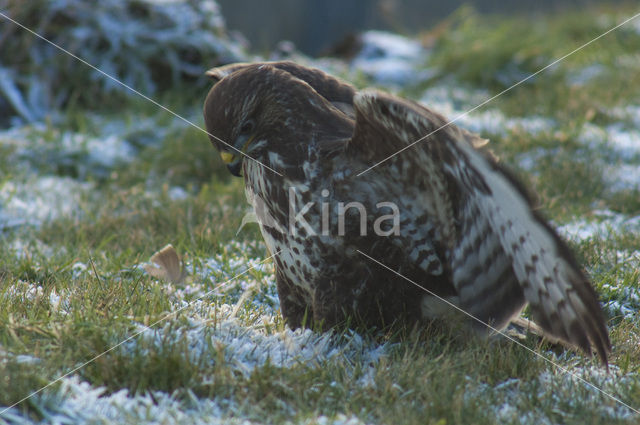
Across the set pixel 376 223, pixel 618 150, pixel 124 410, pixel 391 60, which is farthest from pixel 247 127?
pixel 391 60

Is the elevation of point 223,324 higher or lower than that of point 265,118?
lower

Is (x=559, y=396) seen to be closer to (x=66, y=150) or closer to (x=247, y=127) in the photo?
(x=247, y=127)

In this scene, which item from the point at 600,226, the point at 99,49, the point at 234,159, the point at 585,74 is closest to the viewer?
the point at 234,159

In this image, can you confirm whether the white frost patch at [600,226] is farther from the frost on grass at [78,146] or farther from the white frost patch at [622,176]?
the frost on grass at [78,146]

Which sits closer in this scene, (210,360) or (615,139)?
(210,360)

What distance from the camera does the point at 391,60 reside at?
8664mm

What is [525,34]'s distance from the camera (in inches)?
342

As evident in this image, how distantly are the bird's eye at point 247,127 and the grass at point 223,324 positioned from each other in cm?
76

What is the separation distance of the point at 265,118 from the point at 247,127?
0.28ft

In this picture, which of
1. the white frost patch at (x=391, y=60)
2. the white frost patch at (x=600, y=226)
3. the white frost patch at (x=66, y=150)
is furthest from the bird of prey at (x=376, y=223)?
the white frost patch at (x=391, y=60)

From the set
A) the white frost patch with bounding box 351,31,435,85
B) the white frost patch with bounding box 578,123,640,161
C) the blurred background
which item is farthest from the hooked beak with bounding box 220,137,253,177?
the blurred background

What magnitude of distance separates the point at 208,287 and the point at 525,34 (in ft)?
22.0

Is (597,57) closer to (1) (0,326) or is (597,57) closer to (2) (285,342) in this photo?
(2) (285,342)

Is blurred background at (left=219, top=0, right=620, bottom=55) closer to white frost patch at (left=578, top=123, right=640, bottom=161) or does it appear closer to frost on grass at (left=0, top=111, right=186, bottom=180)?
frost on grass at (left=0, top=111, right=186, bottom=180)
